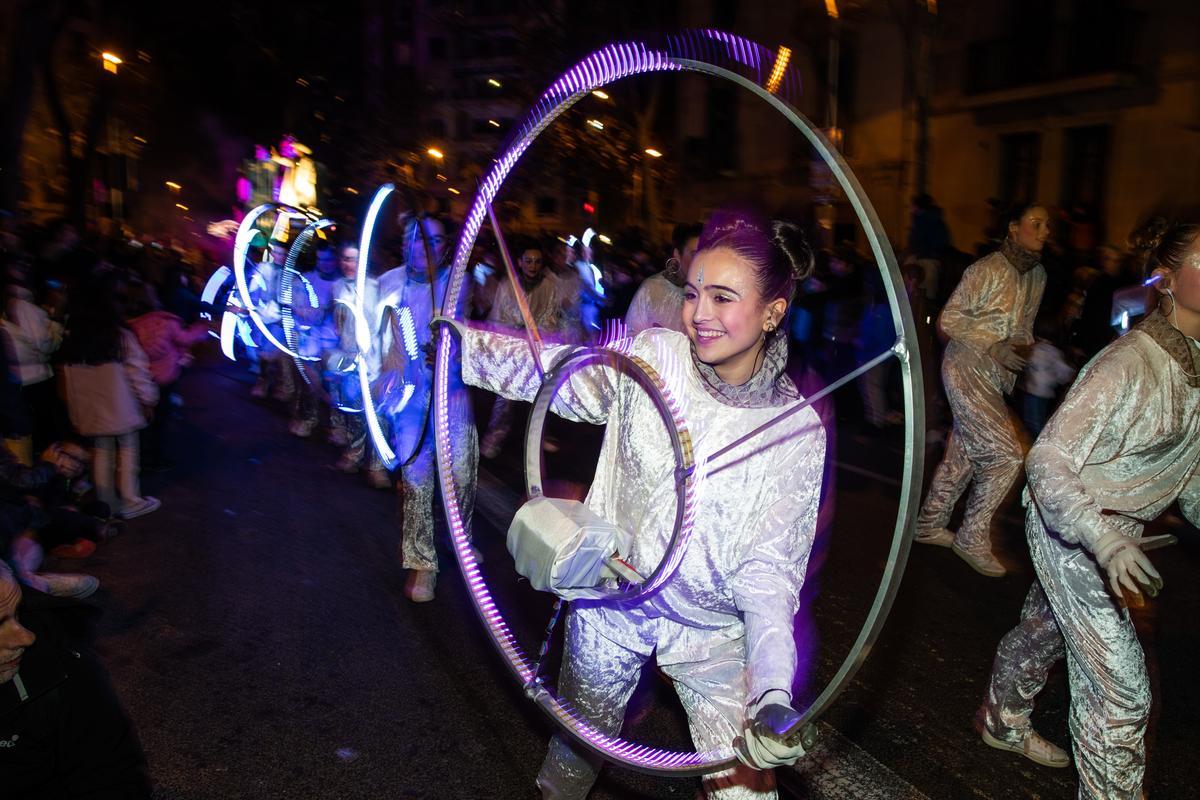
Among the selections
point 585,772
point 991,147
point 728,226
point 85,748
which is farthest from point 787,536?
point 991,147

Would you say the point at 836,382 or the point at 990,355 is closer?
the point at 836,382

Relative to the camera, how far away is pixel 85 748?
7.76 ft

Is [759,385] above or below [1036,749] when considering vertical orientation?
above

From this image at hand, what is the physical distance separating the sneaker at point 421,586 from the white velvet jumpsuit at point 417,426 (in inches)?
1.6

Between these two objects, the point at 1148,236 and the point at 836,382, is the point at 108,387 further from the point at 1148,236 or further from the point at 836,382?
the point at 1148,236

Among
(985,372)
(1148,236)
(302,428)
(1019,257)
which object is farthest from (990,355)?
(302,428)

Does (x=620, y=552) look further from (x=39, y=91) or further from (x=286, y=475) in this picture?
(x=39, y=91)

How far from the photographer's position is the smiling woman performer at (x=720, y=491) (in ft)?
7.99

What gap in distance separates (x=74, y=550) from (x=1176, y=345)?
20.2ft

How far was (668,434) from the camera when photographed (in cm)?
254

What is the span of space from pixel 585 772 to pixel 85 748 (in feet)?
4.80

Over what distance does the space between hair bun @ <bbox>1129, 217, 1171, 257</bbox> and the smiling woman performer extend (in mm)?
1626

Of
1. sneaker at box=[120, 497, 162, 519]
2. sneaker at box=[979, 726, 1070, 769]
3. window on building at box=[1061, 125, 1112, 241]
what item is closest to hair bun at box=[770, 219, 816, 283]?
sneaker at box=[979, 726, 1070, 769]

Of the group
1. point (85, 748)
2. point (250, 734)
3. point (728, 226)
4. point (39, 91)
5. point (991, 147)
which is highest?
point (39, 91)
